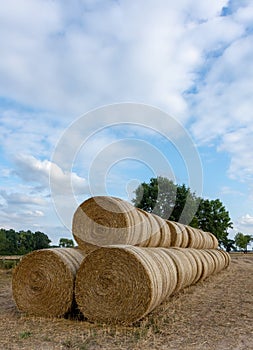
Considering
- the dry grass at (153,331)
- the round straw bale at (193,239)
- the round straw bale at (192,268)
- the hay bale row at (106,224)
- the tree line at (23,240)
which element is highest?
the tree line at (23,240)

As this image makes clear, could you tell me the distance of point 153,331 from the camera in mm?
4996

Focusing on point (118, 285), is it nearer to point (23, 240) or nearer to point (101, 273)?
point (101, 273)

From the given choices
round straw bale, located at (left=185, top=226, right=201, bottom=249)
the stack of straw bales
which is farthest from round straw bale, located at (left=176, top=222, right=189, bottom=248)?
the stack of straw bales

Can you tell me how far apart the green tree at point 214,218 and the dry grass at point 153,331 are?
2534cm

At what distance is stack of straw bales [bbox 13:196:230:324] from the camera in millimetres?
5371

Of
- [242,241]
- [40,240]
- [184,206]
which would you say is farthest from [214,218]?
[40,240]

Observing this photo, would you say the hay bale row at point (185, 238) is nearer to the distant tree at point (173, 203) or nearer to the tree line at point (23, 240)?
the distant tree at point (173, 203)

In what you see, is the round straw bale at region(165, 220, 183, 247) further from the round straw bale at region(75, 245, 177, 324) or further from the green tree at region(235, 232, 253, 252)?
the green tree at region(235, 232, 253, 252)

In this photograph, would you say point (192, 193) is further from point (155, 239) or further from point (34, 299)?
point (34, 299)

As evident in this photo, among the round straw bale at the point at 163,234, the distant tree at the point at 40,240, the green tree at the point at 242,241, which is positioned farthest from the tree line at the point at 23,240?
the round straw bale at the point at 163,234

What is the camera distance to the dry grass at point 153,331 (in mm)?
4453

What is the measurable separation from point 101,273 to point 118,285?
32 cm

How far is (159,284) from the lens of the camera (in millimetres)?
5621

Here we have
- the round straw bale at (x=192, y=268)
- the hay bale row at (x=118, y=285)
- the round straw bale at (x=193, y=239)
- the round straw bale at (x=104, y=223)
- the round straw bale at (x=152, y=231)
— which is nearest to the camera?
the hay bale row at (x=118, y=285)
